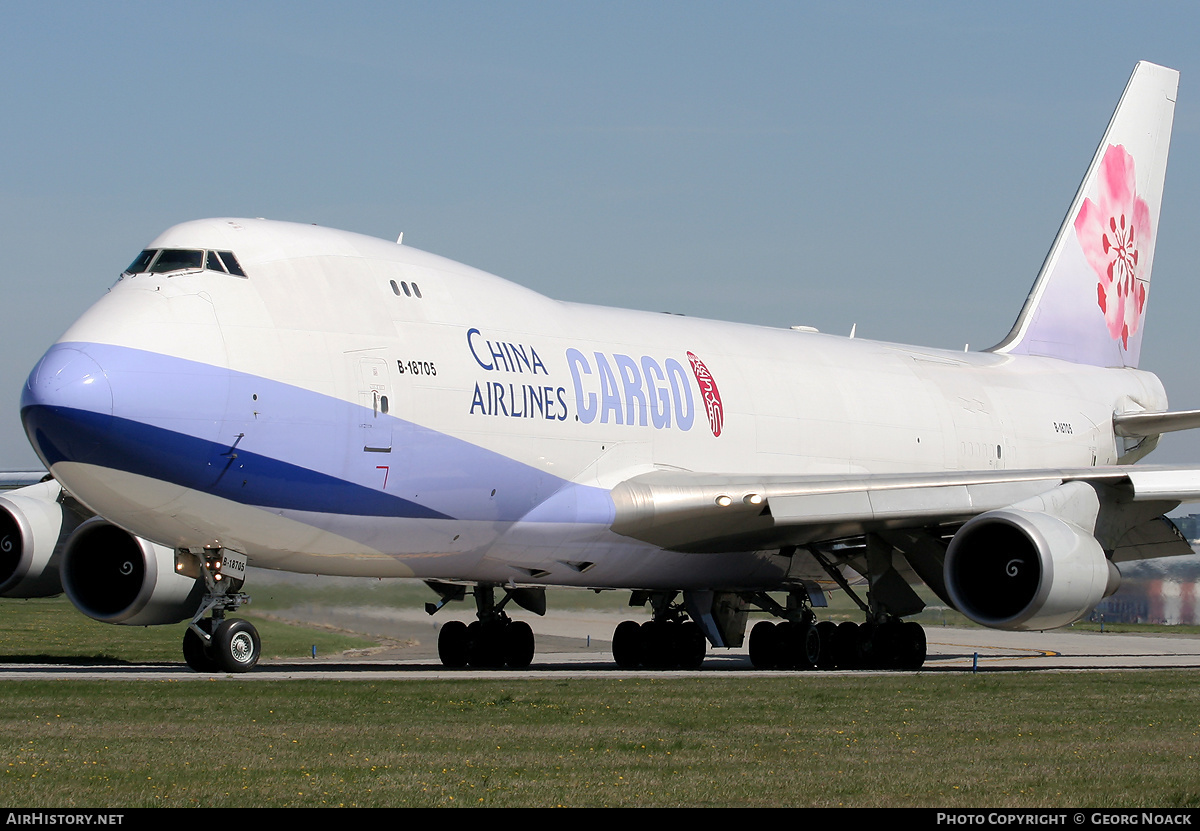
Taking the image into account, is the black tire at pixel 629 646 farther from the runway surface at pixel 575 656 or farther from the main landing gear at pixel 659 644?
the runway surface at pixel 575 656

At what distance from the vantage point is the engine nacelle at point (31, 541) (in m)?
18.9

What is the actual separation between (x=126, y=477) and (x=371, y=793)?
6.68 metres

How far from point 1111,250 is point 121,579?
18637 mm

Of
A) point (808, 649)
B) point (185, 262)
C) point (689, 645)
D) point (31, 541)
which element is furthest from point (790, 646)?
point (185, 262)

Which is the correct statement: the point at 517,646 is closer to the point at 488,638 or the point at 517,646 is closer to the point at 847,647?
the point at 488,638

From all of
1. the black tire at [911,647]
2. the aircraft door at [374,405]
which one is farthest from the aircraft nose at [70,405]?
the black tire at [911,647]

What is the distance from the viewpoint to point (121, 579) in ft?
58.9

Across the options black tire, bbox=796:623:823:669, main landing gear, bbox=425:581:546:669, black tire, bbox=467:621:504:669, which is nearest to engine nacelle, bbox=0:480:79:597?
main landing gear, bbox=425:581:546:669

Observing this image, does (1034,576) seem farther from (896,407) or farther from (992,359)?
(992,359)

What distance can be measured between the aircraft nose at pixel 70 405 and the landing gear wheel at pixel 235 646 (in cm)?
217

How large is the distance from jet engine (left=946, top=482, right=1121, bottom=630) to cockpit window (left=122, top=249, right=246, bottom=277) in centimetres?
879

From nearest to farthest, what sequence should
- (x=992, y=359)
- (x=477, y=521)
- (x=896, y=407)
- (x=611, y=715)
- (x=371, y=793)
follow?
(x=371, y=793) → (x=611, y=715) → (x=477, y=521) → (x=896, y=407) → (x=992, y=359)

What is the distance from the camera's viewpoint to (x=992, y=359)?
25938 millimetres

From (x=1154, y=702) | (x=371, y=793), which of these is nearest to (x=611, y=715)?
(x=371, y=793)
